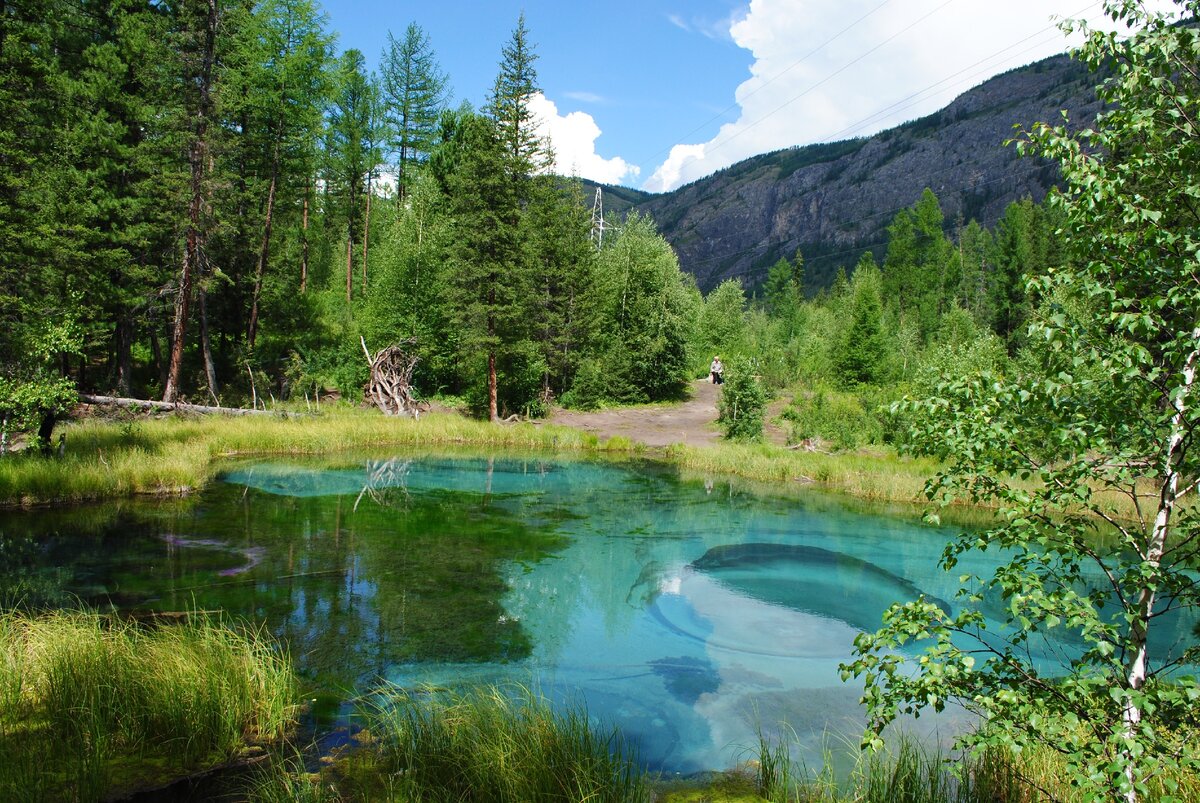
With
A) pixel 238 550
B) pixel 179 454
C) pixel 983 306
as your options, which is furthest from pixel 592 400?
pixel 983 306

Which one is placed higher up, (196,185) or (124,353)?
(196,185)

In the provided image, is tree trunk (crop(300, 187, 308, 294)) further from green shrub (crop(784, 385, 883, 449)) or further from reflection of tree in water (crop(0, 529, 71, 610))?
green shrub (crop(784, 385, 883, 449))

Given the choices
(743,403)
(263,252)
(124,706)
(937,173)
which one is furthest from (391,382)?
(937,173)

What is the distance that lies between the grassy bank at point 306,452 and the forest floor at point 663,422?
6.17 feet

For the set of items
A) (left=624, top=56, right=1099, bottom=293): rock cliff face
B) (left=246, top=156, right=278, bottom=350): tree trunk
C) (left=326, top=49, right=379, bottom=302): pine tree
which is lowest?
(left=246, top=156, right=278, bottom=350): tree trunk

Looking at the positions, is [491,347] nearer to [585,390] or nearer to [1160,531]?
[585,390]

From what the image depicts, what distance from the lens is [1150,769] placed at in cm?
279

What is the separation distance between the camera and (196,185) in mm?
20953

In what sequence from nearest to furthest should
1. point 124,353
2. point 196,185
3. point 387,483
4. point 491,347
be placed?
point 387,483 → point 196,185 → point 124,353 → point 491,347

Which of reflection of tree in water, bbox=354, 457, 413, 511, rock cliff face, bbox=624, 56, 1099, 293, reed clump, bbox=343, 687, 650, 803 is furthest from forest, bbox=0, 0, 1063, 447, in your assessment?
rock cliff face, bbox=624, 56, 1099, 293

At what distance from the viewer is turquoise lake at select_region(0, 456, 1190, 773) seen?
7.72 meters

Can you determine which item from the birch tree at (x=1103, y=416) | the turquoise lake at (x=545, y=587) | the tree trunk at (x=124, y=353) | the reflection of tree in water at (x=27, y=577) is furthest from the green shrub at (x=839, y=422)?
the tree trunk at (x=124, y=353)

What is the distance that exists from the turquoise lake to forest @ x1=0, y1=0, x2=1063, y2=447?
405 cm

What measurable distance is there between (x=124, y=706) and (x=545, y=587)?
6.55 metres
